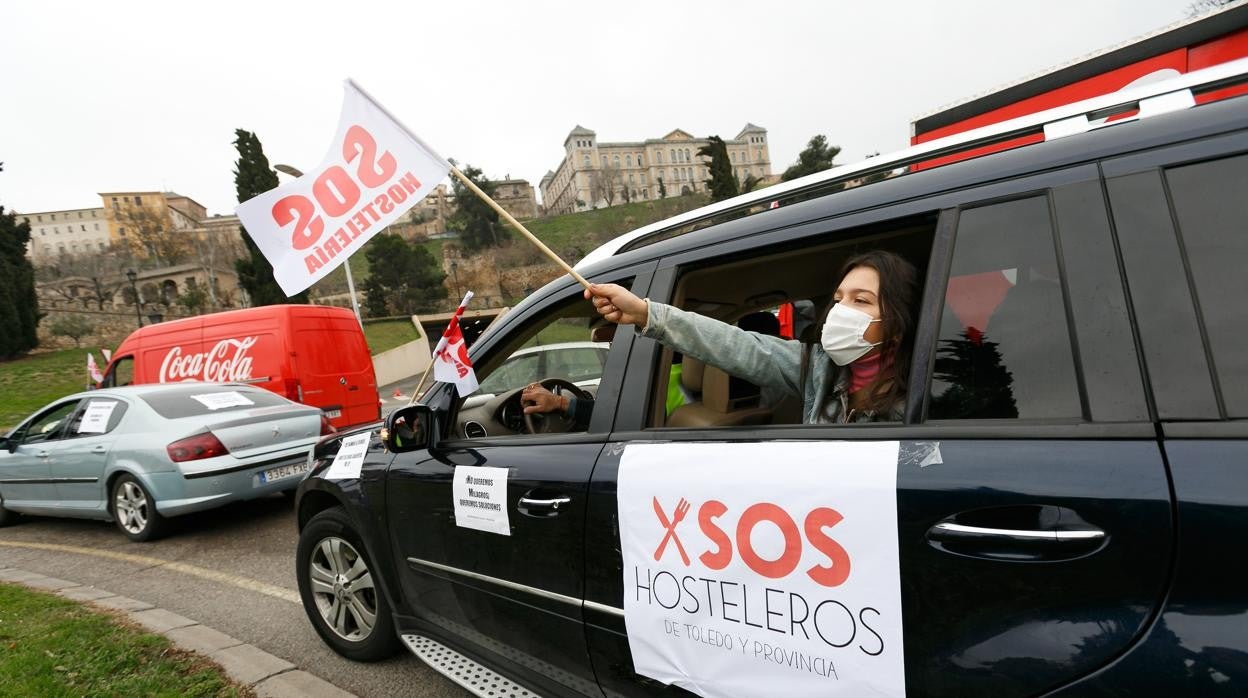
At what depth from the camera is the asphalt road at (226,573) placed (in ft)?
9.98

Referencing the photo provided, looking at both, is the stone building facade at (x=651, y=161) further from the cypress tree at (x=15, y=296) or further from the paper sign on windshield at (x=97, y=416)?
the paper sign on windshield at (x=97, y=416)

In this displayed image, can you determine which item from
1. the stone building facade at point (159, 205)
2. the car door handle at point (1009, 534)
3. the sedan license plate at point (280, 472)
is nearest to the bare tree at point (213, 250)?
the stone building facade at point (159, 205)

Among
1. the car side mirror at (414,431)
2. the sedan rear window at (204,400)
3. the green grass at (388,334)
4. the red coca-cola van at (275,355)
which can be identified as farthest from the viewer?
the green grass at (388,334)

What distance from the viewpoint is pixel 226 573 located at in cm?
461

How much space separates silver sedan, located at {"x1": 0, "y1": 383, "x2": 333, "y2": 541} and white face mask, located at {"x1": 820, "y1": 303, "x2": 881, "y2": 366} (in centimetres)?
542

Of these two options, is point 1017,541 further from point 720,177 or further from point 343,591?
point 720,177

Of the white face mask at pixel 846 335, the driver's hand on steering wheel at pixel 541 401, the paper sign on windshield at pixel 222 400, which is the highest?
the paper sign on windshield at pixel 222 400

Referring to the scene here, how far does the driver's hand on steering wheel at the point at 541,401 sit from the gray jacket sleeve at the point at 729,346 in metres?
1.04

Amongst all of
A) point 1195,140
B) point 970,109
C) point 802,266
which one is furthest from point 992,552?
point 970,109

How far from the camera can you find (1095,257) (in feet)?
4.02

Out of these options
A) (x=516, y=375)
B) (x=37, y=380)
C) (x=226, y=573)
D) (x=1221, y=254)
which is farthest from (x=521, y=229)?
(x=37, y=380)

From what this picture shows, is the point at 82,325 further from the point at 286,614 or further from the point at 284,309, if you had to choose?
the point at 286,614

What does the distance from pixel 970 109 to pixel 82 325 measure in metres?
39.0

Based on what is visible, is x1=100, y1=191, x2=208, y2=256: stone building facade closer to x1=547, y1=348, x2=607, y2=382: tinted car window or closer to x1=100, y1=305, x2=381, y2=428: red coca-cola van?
x1=100, y1=305, x2=381, y2=428: red coca-cola van
